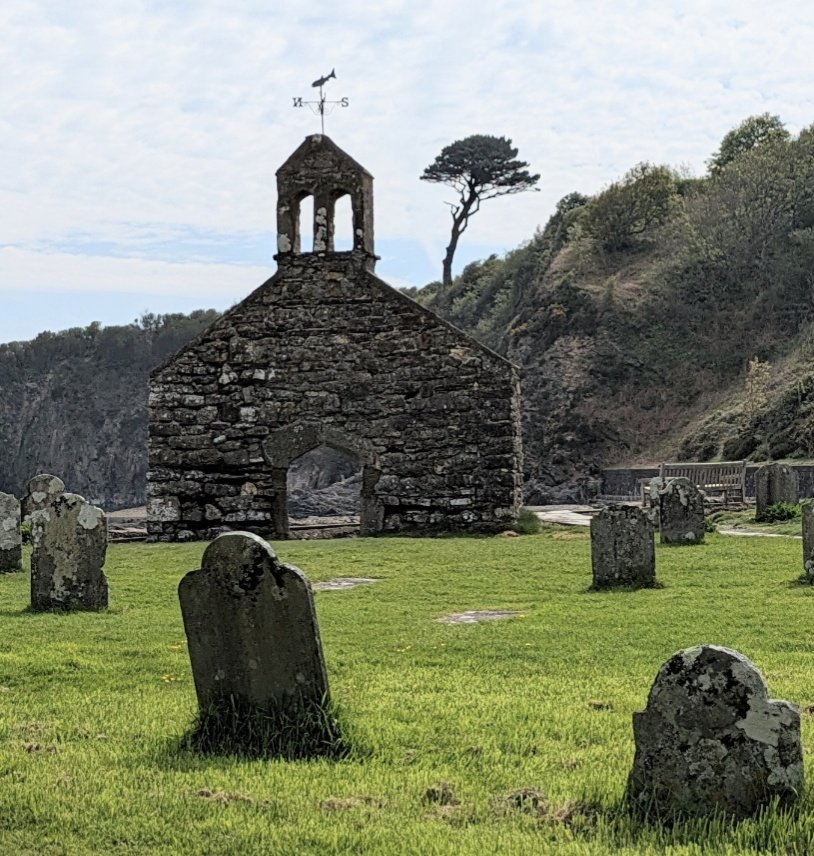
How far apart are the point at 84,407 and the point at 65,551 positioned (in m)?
74.7

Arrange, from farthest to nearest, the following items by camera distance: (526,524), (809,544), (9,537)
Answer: (526,524)
(9,537)
(809,544)

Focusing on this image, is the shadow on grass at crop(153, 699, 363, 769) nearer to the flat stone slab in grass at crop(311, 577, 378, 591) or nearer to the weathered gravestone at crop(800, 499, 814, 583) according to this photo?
the flat stone slab in grass at crop(311, 577, 378, 591)

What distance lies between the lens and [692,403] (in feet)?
156

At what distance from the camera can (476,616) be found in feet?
36.9

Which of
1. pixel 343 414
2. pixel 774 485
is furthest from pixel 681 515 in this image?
pixel 343 414

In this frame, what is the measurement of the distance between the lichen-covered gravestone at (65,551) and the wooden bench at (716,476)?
18.7m

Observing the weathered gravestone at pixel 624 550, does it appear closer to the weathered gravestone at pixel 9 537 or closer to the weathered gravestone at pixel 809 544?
the weathered gravestone at pixel 809 544

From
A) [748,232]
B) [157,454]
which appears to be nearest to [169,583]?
[157,454]

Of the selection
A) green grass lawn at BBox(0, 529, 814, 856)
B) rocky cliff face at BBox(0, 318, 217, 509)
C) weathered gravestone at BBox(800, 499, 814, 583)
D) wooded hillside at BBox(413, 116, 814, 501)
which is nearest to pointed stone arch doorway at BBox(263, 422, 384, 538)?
green grass lawn at BBox(0, 529, 814, 856)

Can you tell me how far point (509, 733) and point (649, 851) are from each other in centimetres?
184

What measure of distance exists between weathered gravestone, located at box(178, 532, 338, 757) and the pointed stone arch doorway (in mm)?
15773

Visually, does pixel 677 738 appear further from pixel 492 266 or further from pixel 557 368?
pixel 492 266

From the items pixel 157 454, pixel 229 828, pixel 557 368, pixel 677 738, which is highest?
pixel 557 368

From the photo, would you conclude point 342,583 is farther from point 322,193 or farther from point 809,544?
point 322,193
